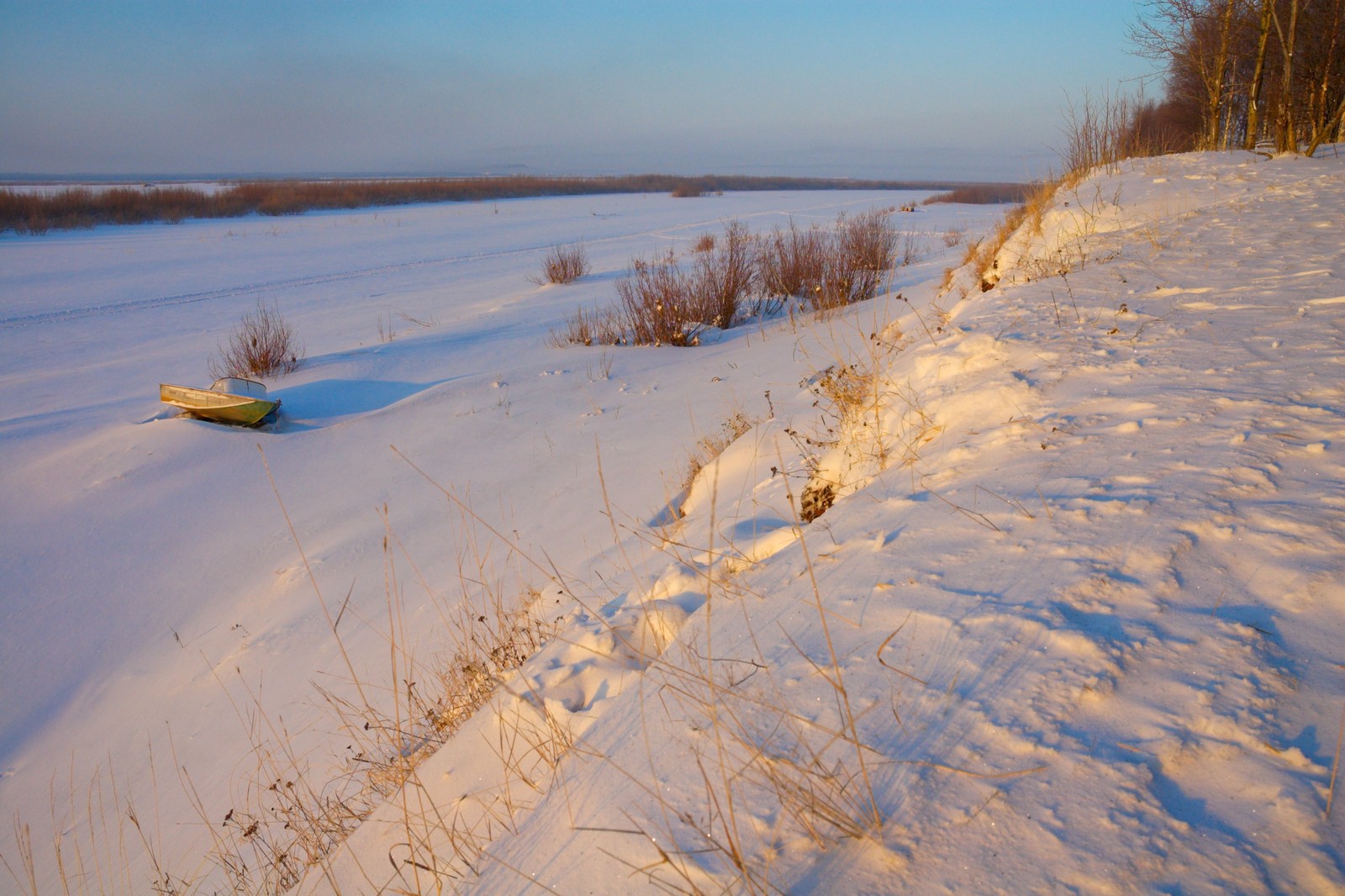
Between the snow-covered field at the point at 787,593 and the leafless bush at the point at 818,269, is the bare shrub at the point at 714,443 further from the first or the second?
the leafless bush at the point at 818,269

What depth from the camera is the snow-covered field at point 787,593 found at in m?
1.23

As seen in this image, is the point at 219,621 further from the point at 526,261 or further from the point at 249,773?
the point at 526,261

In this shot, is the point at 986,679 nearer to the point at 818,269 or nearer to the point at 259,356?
the point at 259,356

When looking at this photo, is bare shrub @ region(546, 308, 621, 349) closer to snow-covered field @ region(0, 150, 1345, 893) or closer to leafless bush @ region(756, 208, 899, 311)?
snow-covered field @ region(0, 150, 1345, 893)

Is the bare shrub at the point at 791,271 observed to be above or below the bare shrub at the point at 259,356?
above

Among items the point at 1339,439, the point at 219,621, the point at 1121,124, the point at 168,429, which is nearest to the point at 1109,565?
the point at 1339,439

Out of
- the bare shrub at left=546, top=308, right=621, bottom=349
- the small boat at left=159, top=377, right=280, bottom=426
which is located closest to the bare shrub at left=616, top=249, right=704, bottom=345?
the bare shrub at left=546, top=308, right=621, bottom=349

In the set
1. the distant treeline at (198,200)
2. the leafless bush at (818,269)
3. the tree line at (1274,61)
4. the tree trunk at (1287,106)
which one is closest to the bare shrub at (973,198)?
the distant treeline at (198,200)

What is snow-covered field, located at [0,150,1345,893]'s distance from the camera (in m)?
1.23

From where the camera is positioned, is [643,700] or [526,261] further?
[526,261]

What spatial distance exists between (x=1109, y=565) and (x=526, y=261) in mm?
15911

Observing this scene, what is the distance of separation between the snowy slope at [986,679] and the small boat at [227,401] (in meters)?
4.14

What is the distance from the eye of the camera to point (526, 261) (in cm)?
1628

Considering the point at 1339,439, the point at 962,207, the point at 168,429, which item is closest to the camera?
the point at 1339,439
